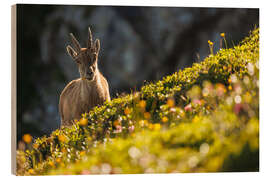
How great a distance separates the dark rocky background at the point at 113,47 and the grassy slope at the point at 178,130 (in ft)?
7.37

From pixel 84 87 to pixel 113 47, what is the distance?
5190mm

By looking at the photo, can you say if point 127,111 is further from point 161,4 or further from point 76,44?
point 76,44

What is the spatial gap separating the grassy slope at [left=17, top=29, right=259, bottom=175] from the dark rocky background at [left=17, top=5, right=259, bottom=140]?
2247 millimetres

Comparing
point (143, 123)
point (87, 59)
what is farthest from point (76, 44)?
point (143, 123)

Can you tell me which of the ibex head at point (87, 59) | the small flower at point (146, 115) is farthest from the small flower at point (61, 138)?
the ibex head at point (87, 59)

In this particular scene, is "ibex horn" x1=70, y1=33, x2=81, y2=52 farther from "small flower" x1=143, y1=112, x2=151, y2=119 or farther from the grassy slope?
"small flower" x1=143, y1=112, x2=151, y2=119

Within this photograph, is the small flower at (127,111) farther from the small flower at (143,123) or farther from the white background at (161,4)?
the white background at (161,4)

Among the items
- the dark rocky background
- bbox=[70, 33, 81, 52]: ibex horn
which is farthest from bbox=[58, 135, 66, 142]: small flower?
the dark rocky background

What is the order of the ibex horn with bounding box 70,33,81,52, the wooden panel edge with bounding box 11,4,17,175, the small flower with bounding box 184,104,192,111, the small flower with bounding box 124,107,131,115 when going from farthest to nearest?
the ibex horn with bounding box 70,33,81,52 < the small flower with bounding box 124,107,131,115 < the wooden panel edge with bounding box 11,4,17,175 < the small flower with bounding box 184,104,192,111

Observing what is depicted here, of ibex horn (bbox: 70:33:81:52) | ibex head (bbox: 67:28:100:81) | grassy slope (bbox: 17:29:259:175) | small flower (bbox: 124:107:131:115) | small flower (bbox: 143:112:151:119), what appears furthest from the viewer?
ibex head (bbox: 67:28:100:81)

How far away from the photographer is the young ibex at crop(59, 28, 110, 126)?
7.95 metres

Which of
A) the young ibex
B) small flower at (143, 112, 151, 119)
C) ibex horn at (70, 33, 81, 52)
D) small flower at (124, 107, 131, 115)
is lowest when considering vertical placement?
small flower at (143, 112, 151, 119)

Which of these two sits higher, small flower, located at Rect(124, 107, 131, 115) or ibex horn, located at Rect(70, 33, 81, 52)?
ibex horn, located at Rect(70, 33, 81, 52)

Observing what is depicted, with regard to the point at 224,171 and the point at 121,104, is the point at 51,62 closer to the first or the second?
the point at 121,104
